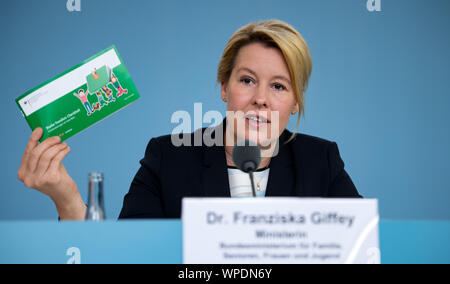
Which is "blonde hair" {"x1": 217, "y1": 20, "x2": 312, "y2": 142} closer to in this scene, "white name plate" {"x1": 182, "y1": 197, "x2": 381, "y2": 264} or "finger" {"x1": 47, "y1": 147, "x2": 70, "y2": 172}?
"finger" {"x1": 47, "y1": 147, "x2": 70, "y2": 172}

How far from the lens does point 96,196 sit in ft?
2.94

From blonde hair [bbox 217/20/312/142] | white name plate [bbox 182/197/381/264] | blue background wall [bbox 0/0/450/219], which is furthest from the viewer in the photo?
blue background wall [bbox 0/0/450/219]

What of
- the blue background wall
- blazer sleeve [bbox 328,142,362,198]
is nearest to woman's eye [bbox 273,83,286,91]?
blazer sleeve [bbox 328,142,362,198]

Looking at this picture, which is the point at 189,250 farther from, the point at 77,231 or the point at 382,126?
the point at 382,126

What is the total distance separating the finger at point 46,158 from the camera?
1.18 meters

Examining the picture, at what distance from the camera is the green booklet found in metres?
1.08

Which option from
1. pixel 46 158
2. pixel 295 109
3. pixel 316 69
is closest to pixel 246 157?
pixel 46 158

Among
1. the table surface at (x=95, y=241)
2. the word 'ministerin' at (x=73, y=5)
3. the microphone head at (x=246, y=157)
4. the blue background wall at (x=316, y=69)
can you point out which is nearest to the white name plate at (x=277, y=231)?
the table surface at (x=95, y=241)

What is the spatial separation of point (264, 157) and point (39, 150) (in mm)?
676

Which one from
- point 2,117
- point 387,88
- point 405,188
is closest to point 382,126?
point 387,88

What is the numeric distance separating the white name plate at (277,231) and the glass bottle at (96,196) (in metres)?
0.29

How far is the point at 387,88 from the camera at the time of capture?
269 centimetres

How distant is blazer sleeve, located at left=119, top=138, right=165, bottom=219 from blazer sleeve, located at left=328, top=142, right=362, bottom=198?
53cm

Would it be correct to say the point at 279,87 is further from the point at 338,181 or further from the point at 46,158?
the point at 46,158
